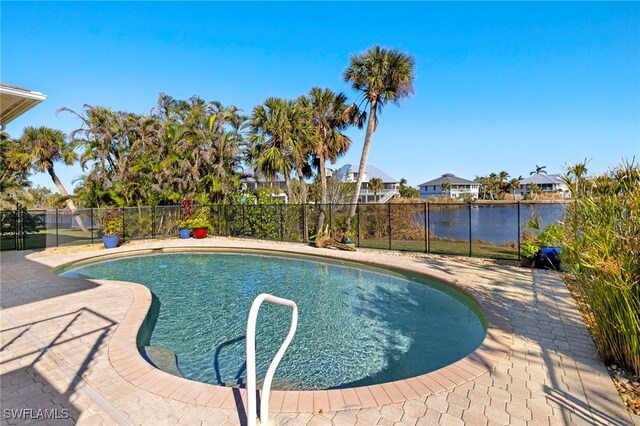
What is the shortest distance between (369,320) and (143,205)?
15.6m

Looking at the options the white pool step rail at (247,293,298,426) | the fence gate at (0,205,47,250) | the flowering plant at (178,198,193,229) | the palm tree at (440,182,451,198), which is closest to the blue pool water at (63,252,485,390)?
the white pool step rail at (247,293,298,426)

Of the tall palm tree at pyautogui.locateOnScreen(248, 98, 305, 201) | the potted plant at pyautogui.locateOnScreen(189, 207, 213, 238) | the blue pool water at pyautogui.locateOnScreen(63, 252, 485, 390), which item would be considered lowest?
the blue pool water at pyautogui.locateOnScreen(63, 252, 485, 390)

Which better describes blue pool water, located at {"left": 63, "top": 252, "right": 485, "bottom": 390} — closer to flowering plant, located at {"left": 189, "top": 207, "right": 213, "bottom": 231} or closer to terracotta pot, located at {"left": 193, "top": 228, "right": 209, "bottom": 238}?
terracotta pot, located at {"left": 193, "top": 228, "right": 209, "bottom": 238}

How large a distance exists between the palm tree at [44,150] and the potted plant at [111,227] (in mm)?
5720

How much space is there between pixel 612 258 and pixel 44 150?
25230 mm

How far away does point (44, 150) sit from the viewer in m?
19.2

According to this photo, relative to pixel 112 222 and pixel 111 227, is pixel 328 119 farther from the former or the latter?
pixel 111 227

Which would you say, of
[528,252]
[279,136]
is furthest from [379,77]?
[528,252]

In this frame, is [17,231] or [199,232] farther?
[199,232]

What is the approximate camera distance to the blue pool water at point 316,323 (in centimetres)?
415

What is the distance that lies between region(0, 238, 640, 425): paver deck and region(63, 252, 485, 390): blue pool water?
0.71m

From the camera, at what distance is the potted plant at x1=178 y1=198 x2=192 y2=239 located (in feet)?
53.1

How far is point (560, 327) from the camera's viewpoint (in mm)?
→ 4598

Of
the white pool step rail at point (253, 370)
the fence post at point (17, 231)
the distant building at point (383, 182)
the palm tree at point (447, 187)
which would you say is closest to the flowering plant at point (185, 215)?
the fence post at point (17, 231)
